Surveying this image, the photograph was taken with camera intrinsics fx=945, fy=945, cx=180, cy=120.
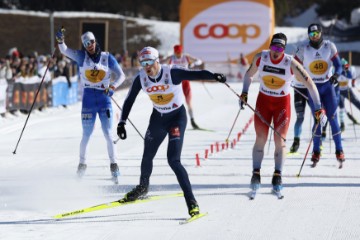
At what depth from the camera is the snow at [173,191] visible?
355 inches

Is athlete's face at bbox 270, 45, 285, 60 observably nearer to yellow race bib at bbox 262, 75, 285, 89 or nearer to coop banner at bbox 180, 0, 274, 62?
yellow race bib at bbox 262, 75, 285, 89

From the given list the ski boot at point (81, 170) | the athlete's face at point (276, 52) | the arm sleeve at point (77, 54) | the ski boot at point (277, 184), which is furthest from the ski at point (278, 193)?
the arm sleeve at point (77, 54)

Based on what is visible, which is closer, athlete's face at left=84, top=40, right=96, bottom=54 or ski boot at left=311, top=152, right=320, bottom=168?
athlete's face at left=84, top=40, right=96, bottom=54

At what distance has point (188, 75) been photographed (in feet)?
32.0

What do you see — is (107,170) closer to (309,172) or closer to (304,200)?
(309,172)

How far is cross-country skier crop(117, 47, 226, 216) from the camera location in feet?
31.9

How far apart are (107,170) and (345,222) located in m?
5.15

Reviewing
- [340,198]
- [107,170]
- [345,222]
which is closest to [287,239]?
[345,222]

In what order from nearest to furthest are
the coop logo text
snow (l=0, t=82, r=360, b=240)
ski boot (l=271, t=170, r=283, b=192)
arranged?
1. snow (l=0, t=82, r=360, b=240)
2. ski boot (l=271, t=170, r=283, b=192)
3. the coop logo text

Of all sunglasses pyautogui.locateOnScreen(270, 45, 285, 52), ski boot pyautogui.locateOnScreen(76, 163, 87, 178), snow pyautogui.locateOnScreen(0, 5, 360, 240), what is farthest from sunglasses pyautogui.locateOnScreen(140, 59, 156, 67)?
ski boot pyautogui.locateOnScreen(76, 163, 87, 178)

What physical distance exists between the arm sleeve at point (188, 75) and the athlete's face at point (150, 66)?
0.59ft

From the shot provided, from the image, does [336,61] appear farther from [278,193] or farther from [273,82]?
[278,193]

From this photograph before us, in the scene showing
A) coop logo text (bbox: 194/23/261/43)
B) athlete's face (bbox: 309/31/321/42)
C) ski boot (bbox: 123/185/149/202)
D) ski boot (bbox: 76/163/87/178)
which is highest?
athlete's face (bbox: 309/31/321/42)

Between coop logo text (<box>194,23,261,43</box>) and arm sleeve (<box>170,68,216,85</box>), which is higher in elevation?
arm sleeve (<box>170,68,216,85</box>)
